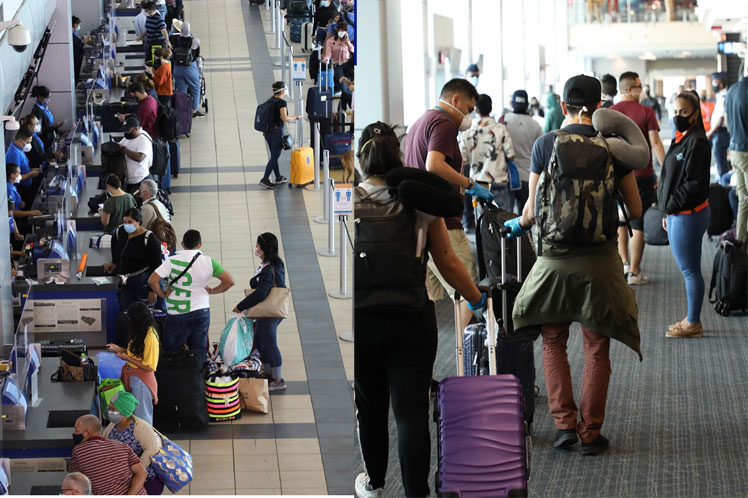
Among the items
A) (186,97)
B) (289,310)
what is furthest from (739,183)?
(289,310)

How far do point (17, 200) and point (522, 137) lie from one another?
6.74 metres

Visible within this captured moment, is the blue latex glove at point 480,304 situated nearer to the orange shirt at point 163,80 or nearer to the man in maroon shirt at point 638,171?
the man in maroon shirt at point 638,171

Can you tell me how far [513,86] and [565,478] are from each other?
134cm

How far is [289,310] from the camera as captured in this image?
511 cm

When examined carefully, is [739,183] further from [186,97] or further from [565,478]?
[186,97]

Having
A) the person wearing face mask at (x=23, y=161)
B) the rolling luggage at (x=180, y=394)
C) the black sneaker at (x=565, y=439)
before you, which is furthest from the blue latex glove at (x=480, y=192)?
the person wearing face mask at (x=23, y=161)

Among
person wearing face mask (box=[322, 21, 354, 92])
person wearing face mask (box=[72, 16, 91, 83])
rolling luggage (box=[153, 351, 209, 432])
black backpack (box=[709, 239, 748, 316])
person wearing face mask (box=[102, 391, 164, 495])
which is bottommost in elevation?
rolling luggage (box=[153, 351, 209, 432])

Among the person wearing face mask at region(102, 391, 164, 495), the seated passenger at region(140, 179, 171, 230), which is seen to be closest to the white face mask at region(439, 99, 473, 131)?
the person wearing face mask at region(102, 391, 164, 495)

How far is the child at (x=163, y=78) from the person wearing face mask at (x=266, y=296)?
1.47 m

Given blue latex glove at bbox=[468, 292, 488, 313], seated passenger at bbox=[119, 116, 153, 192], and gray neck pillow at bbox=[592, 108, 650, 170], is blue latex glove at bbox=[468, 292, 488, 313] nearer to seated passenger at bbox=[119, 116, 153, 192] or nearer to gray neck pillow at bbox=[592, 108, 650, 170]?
gray neck pillow at bbox=[592, 108, 650, 170]

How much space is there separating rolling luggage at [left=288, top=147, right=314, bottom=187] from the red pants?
900mm

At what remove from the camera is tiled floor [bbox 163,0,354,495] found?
3.06 m

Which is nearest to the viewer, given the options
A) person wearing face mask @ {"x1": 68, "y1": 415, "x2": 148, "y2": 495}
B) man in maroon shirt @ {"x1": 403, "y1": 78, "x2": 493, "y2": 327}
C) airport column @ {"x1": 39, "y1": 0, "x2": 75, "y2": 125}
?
man in maroon shirt @ {"x1": 403, "y1": 78, "x2": 493, "y2": 327}

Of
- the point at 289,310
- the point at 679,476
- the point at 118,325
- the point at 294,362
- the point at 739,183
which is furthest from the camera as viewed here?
the point at 118,325
